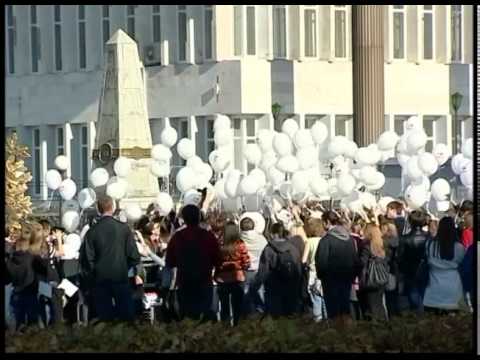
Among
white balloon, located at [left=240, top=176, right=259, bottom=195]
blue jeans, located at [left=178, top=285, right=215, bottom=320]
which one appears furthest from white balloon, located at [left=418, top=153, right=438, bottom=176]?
blue jeans, located at [left=178, top=285, right=215, bottom=320]

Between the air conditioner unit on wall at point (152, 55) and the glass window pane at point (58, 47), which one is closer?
the glass window pane at point (58, 47)

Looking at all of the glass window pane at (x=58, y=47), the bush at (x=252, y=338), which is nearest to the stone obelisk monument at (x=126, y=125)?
the glass window pane at (x=58, y=47)

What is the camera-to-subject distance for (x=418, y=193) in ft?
87.8

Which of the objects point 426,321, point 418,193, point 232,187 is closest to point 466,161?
point 418,193

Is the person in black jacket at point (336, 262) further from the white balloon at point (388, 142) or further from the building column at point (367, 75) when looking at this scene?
the building column at point (367, 75)

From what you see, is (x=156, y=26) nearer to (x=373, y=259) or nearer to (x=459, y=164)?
(x=459, y=164)

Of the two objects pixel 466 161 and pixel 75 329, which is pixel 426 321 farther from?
pixel 466 161

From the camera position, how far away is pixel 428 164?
90.5 feet

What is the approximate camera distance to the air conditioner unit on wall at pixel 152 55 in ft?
136

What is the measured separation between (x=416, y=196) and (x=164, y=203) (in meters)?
3.78

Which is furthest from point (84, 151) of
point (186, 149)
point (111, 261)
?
point (111, 261)

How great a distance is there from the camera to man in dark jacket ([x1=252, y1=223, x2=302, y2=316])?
733 inches

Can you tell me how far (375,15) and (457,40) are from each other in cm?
618

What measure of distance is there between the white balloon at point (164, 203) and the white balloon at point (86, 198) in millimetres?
1285
